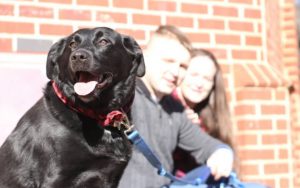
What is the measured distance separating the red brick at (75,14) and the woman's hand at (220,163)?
4.28 feet

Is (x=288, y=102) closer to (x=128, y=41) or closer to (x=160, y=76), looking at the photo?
(x=160, y=76)

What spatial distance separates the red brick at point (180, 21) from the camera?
4293 millimetres

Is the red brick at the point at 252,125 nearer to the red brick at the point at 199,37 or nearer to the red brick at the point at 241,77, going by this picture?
the red brick at the point at 241,77

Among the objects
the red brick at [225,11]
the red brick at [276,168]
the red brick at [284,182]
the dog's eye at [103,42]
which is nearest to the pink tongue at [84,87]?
the dog's eye at [103,42]

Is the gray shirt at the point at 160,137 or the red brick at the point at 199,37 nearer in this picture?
the gray shirt at the point at 160,137

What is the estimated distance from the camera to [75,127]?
2850 millimetres

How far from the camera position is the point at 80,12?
402cm

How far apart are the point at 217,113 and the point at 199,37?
2.06 feet

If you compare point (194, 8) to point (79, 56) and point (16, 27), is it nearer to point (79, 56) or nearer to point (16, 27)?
point (16, 27)

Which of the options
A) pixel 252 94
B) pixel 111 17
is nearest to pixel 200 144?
pixel 252 94

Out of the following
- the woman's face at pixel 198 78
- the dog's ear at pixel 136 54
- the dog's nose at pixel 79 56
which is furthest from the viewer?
the woman's face at pixel 198 78

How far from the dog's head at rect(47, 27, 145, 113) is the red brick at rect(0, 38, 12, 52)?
92 cm

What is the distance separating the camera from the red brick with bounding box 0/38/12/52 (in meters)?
3.83

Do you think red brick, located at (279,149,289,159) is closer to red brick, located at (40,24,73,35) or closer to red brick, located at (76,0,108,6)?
red brick, located at (76,0,108,6)
